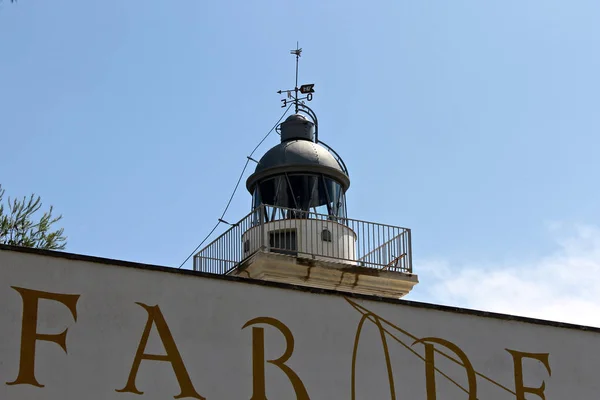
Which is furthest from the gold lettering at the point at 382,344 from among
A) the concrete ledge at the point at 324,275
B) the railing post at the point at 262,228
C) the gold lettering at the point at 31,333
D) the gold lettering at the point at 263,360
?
the railing post at the point at 262,228

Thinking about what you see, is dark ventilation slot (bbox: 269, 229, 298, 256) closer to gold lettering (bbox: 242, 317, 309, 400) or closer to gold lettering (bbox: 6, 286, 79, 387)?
gold lettering (bbox: 242, 317, 309, 400)

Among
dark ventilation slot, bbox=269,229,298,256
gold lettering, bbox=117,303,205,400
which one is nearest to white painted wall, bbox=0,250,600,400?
gold lettering, bbox=117,303,205,400

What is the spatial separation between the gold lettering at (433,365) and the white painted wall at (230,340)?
6 cm

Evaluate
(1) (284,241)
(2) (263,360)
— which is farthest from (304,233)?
(2) (263,360)

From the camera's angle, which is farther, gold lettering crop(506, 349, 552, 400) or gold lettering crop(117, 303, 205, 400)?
gold lettering crop(506, 349, 552, 400)

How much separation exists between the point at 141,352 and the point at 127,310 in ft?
1.53

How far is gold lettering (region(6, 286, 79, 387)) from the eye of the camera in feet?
34.4

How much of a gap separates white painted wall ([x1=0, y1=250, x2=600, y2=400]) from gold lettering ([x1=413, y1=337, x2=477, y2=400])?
63 millimetres

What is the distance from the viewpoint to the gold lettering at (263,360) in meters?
11.8

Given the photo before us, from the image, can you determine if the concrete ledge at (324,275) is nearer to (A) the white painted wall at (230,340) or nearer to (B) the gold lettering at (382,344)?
(A) the white painted wall at (230,340)

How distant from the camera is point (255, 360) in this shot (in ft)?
38.9

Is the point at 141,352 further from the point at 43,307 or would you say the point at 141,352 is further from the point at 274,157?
the point at 274,157

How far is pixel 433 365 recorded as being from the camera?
1306 cm

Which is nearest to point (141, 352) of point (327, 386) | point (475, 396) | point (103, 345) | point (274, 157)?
point (103, 345)
